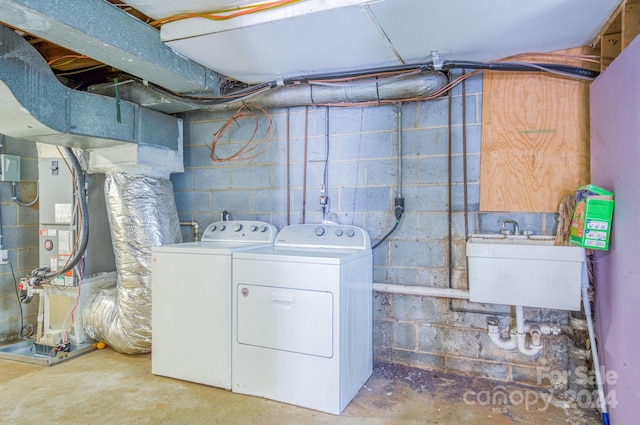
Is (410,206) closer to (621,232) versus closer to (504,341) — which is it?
(504,341)

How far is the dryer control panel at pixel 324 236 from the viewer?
2424 millimetres

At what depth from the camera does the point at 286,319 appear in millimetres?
2059

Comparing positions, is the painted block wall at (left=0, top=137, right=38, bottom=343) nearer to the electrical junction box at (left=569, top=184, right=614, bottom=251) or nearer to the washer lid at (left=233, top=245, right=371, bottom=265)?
the washer lid at (left=233, top=245, right=371, bottom=265)

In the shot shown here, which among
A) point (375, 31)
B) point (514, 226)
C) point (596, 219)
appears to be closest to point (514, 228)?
point (514, 226)

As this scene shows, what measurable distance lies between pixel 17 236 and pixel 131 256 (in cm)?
126

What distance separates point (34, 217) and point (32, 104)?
1.71 meters

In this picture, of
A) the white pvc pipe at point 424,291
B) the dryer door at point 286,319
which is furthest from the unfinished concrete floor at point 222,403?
the white pvc pipe at point 424,291

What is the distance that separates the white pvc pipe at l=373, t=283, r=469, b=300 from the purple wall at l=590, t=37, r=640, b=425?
2.26 ft

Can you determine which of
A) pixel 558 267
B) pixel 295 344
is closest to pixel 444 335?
pixel 558 267

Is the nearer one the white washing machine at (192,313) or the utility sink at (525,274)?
the utility sink at (525,274)

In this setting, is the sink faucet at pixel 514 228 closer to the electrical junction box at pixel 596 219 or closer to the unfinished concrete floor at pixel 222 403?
the electrical junction box at pixel 596 219

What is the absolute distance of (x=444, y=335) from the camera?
241cm

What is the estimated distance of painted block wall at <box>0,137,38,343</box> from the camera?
3.05 m

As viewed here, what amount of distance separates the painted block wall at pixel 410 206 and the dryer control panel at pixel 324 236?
143 millimetres
